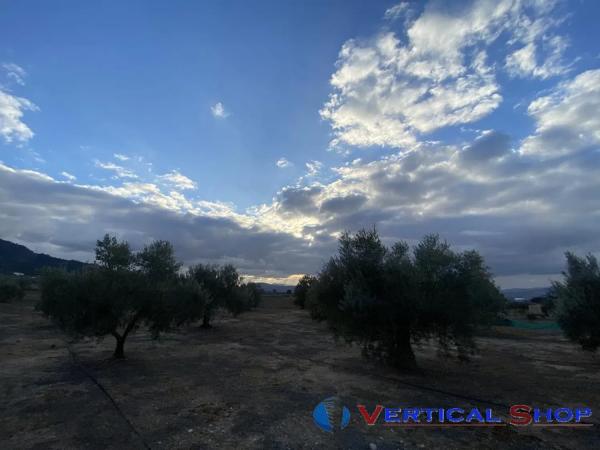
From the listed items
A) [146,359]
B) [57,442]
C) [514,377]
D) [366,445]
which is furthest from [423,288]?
[146,359]

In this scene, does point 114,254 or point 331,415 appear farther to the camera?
point 114,254

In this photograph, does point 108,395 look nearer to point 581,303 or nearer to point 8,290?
point 581,303

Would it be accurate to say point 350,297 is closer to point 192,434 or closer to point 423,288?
point 423,288

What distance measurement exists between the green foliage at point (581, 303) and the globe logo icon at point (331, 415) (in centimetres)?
1382

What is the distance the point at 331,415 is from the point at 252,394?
371cm

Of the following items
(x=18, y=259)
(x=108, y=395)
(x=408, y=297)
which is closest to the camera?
(x=108, y=395)

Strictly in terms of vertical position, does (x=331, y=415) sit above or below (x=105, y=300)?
below

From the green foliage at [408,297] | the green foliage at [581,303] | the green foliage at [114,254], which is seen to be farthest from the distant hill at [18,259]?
the green foliage at [581,303]

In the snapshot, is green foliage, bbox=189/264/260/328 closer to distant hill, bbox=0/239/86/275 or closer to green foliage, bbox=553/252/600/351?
green foliage, bbox=553/252/600/351

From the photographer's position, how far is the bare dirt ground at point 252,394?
8336 millimetres

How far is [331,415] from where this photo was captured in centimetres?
999

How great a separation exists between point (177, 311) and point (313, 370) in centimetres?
915

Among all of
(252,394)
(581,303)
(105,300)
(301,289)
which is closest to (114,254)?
(105,300)

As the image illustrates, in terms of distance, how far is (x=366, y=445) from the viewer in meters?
8.02
